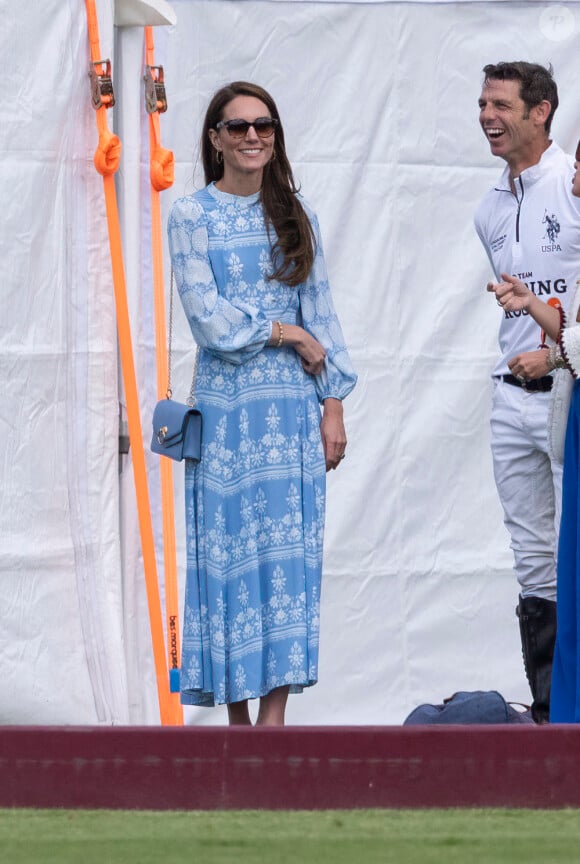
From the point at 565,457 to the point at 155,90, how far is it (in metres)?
1.50

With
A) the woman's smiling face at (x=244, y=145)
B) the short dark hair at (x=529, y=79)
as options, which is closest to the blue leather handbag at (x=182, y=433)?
the woman's smiling face at (x=244, y=145)

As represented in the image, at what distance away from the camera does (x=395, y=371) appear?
198 inches

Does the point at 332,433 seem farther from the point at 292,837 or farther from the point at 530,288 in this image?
the point at 292,837

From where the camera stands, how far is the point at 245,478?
396 cm

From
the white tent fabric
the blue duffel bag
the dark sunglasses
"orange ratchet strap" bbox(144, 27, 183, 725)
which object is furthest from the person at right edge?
"orange ratchet strap" bbox(144, 27, 183, 725)

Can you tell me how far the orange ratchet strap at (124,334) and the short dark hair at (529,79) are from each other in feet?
3.26

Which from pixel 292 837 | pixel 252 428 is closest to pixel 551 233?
pixel 252 428

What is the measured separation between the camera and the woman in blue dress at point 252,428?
12.9 feet

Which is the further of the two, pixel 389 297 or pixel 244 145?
pixel 389 297

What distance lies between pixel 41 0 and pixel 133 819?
7.55 feet

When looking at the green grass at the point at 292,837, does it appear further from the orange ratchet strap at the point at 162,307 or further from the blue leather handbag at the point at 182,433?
the orange ratchet strap at the point at 162,307

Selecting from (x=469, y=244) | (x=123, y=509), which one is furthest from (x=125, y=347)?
(x=469, y=244)

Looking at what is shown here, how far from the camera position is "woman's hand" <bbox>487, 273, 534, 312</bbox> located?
4023 millimetres

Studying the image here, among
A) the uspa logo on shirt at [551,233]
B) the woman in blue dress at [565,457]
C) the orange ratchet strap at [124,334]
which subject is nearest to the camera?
the woman in blue dress at [565,457]
